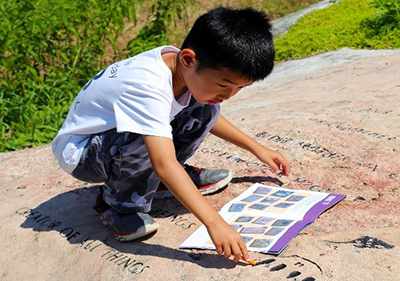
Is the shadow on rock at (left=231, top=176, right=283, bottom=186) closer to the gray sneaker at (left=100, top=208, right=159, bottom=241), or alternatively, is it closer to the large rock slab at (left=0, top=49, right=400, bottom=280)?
the large rock slab at (left=0, top=49, right=400, bottom=280)

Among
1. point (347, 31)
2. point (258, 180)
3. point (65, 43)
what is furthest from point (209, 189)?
point (347, 31)

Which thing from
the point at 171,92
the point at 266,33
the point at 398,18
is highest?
the point at 266,33

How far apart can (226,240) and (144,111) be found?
53 centimetres

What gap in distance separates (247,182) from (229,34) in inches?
38.1

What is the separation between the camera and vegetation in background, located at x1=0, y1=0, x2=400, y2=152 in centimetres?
461

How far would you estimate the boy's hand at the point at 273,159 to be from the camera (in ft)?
8.80

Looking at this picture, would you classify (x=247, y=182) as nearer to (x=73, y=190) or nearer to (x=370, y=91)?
(x=73, y=190)

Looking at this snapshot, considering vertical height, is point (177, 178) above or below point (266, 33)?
below

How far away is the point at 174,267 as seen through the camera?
2189mm

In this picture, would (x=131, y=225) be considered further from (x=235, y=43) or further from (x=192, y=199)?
(x=235, y=43)

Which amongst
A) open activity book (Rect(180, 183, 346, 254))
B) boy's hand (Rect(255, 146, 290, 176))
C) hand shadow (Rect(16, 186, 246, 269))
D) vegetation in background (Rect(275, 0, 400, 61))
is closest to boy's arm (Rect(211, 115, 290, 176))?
boy's hand (Rect(255, 146, 290, 176))

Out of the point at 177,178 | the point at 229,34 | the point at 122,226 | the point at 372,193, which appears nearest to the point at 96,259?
the point at 122,226

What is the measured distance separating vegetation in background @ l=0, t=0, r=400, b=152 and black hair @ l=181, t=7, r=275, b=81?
2.47 metres

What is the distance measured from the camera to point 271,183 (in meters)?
2.87
